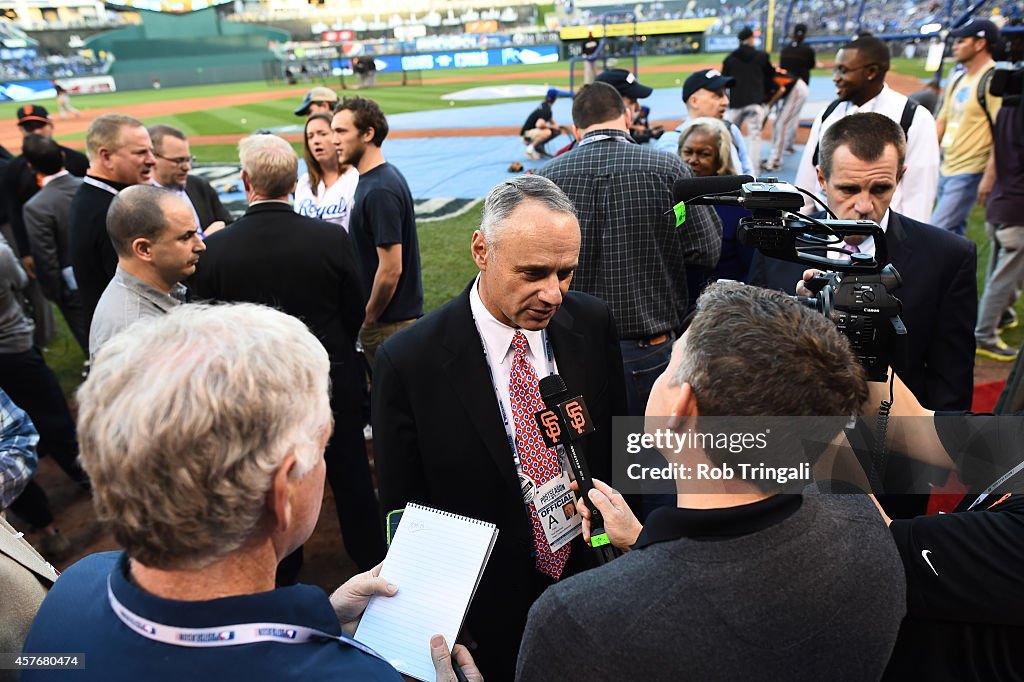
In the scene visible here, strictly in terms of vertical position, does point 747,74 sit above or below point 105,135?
above

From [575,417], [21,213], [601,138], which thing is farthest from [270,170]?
[21,213]

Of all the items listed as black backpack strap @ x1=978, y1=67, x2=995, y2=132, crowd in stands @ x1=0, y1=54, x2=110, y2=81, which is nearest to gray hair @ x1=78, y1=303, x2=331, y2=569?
black backpack strap @ x1=978, y1=67, x2=995, y2=132

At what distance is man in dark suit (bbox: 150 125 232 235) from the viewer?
15.4ft

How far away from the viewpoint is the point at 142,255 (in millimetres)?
2896

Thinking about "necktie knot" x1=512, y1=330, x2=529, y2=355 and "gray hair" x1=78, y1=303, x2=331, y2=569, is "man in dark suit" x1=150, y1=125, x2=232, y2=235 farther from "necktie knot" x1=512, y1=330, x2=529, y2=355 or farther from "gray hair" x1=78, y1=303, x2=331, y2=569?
"gray hair" x1=78, y1=303, x2=331, y2=569

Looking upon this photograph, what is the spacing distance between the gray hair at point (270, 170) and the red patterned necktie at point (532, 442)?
1.89 metres

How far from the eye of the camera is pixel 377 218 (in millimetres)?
4051

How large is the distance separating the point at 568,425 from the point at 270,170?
7.61ft

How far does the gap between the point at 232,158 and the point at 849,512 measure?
17560mm

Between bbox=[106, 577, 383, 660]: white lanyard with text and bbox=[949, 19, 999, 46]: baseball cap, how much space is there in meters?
Result: 7.11

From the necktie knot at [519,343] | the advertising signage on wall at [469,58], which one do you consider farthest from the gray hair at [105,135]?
the advertising signage on wall at [469,58]

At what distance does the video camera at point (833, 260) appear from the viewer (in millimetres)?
1713

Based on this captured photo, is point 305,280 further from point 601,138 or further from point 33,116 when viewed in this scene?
point 33,116

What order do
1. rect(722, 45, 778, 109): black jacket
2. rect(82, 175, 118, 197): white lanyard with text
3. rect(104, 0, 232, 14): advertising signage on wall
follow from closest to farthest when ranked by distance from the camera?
rect(82, 175, 118, 197): white lanyard with text < rect(722, 45, 778, 109): black jacket < rect(104, 0, 232, 14): advertising signage on wall
